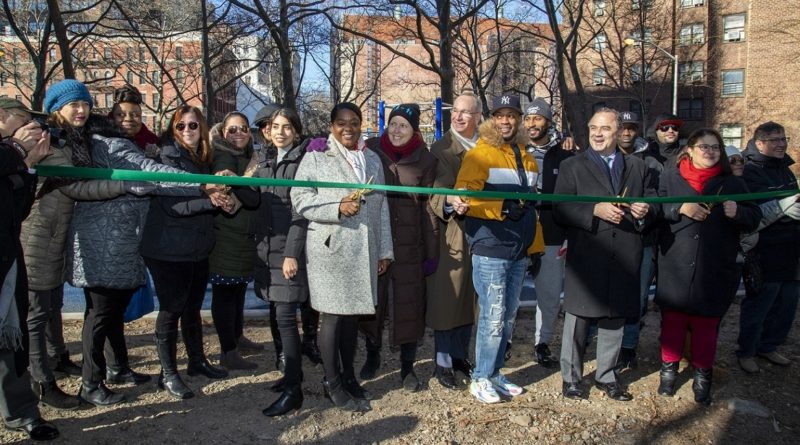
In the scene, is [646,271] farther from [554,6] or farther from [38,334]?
[554,6]

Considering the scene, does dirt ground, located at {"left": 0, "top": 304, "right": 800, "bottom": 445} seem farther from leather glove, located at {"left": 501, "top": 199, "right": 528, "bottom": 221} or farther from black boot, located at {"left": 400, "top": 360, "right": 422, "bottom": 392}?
leather glove, located at {"left": 501, "top": 199, "right": 528, "bottom": 221}

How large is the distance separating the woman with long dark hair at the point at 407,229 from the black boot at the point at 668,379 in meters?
1.80

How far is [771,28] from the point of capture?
3419 cm

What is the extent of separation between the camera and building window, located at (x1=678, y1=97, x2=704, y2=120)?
1438 inches

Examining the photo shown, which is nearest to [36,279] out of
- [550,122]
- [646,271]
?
[550,122]

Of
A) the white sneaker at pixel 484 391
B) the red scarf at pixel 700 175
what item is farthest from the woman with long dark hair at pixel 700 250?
the white sneaker at pixel 484 391

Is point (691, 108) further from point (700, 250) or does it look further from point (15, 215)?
point (15, 215)

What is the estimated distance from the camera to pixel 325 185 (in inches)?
141

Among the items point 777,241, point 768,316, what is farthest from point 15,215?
point 768,316

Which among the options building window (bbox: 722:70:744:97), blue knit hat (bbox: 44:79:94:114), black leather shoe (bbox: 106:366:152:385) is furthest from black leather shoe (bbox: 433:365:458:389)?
building window (bbox: 722:70:744:97)

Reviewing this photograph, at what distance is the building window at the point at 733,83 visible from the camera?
117 ft

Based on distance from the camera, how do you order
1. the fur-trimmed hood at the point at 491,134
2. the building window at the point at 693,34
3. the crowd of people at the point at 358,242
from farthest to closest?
the building window at the point at 693,34, the fur-trimmed hood at the point at 491,134, the crowd of people at the point at 358,242

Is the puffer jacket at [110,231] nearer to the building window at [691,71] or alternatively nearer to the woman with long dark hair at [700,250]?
the woman with long dark hair at [700,250]

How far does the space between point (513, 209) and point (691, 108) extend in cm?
3758
